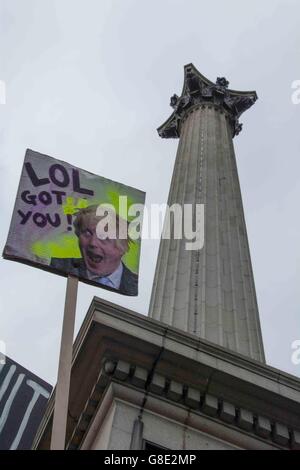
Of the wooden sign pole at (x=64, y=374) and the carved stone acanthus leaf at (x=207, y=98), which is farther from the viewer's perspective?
the carved stone acanthus leaf at (x=207, y=98)

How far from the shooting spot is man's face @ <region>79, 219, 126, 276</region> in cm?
1644

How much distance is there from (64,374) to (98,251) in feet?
11.4

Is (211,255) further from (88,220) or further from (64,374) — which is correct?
(64,374)

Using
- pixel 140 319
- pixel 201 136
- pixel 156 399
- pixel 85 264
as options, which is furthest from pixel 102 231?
pixel 201 136

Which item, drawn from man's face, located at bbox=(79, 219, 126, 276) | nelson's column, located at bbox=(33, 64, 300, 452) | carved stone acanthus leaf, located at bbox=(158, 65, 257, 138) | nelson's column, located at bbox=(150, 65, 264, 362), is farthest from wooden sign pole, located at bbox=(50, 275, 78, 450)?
carved stone acanthus leaf, located at bbox=(158, 65, 257, 138)

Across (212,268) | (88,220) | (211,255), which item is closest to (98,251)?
(88,220)

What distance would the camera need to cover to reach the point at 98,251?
55.0 feet

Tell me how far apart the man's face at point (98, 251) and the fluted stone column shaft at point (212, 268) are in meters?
7.08

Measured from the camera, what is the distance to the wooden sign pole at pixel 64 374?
13180mm

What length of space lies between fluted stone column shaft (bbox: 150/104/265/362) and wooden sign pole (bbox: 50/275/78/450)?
8478 millimetres
